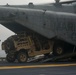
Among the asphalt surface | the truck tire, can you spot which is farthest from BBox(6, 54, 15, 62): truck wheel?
the asphalt surface

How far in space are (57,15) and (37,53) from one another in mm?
3943

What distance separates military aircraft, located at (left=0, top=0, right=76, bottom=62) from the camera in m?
25.9

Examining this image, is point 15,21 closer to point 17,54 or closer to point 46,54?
point 17,54

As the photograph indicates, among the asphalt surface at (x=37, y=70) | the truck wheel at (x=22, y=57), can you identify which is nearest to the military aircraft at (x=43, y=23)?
the truck wheel at (x=22, y=57)

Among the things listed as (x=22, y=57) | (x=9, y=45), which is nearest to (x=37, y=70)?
(x=22, y=57)

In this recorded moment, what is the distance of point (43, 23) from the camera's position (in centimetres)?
2652

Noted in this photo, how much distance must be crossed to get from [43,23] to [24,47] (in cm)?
279

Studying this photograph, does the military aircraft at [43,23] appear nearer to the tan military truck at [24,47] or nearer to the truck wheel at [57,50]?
the truck wheel at [57,50]

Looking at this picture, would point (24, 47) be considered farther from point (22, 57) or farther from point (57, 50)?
point (57, 50)

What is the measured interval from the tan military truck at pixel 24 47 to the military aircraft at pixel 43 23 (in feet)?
1.59

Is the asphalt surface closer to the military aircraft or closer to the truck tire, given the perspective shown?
the truck tire

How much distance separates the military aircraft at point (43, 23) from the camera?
2591 cm

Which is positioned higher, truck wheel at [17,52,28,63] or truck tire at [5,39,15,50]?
truck tire at [5,39,15,50]

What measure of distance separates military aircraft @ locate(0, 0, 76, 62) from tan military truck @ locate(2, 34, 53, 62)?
0.48m
